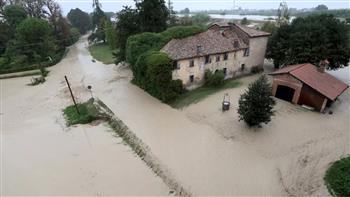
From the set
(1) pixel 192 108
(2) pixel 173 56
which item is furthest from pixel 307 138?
(2) pixel 173 56

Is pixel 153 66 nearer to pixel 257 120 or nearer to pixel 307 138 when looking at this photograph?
pixel 257 120

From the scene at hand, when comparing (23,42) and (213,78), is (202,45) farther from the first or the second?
(23,42)

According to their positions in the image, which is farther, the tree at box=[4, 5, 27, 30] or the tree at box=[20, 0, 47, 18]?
the tree at box=[20, 0, 47, 18]

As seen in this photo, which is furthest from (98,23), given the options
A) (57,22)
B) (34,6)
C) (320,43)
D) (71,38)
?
(320,43)

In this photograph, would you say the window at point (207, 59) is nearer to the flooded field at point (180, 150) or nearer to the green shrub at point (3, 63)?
the flooded field at point (180, 150)

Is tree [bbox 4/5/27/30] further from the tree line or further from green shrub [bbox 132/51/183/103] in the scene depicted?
green shrub [bbox 132/51/183/103]

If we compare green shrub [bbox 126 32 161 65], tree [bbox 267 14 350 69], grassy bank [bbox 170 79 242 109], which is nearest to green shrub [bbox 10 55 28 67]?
green shrub [bbox 126 32 161 65]
